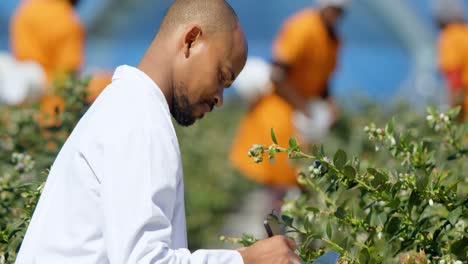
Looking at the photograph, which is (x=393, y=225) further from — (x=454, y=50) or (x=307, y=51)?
(x=454, y=50)

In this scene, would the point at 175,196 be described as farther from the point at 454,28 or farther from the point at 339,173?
the point at 454,28

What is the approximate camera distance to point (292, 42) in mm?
5469

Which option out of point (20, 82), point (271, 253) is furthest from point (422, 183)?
point (20, 82)

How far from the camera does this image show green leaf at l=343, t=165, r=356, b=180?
2146 millimetres

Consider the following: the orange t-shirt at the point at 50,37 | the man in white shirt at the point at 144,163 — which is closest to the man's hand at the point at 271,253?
the man in white shirt at the point at 144,163

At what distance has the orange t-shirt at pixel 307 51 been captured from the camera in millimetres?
5465

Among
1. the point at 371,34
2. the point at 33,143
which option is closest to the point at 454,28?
the point at 33,143

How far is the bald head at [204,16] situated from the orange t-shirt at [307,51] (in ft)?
11.1

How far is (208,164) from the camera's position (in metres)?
7.04

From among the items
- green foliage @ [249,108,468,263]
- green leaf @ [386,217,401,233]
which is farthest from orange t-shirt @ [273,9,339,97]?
green leaf @ [386,217,401,233]

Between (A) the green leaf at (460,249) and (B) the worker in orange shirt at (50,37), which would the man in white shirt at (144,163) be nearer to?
(A) the green leaf at (460,249)

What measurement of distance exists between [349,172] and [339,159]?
0.15 feet

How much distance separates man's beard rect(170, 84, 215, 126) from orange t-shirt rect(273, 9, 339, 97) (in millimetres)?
3446

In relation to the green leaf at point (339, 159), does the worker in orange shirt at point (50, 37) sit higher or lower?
higher
